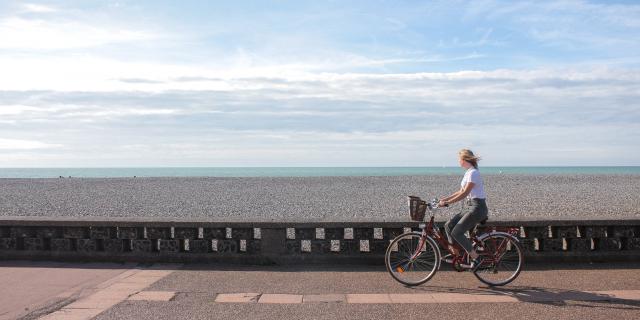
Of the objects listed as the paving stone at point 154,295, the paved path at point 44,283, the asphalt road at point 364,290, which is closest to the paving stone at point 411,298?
the asphalt road at point 364,290

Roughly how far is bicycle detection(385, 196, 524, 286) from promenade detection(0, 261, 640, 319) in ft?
0.53

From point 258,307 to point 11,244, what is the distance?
4786 millimetres

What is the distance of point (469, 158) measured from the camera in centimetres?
749

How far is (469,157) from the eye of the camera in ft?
24.6

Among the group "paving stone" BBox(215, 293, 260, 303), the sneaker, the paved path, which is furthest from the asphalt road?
the paved path

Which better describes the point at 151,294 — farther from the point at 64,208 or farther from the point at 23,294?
the point at 64,208

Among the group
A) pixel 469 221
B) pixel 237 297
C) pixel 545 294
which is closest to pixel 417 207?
pixel 469 221

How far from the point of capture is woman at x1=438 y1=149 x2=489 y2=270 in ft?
24.1

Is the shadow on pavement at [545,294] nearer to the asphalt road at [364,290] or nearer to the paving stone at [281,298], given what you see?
the asphalt road at [364,290]

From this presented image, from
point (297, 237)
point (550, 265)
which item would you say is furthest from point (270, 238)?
point (550, 265)

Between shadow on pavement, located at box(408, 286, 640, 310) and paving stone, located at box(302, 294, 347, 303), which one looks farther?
paving stone, located at box(302, 294, 347, 303)

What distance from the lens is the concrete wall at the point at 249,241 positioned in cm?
870

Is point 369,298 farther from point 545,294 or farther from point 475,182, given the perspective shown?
point 545,294

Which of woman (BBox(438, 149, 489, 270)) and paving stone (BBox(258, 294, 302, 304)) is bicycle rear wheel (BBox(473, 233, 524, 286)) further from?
paving stone (BBox(258, 294, 302, 304))
